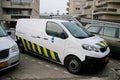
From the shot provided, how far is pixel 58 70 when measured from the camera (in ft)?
22.6

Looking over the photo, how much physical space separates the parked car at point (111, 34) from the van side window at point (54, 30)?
2.88 meters

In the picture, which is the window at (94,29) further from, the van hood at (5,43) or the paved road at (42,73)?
the van hood at (5,43)

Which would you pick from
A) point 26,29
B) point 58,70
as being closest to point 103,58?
point 58,70

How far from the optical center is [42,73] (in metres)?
6.48

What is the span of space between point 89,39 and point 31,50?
2.63 meters

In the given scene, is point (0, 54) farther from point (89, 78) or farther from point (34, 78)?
point (89, 78)

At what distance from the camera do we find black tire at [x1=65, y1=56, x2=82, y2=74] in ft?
21.1

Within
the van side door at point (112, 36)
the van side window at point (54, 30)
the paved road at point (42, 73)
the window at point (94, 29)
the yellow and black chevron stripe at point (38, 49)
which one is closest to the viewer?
the paved road at point (42, 73)

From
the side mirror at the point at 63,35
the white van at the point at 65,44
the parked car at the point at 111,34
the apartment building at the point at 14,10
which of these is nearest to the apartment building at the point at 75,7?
the apartment building at the point at 14,10

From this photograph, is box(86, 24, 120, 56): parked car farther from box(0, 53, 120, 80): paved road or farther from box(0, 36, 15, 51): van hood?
box(0, 36, 15, 51): van hood

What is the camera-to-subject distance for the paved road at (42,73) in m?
6.11

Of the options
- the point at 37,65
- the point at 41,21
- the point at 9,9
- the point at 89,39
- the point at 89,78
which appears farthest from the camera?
the point at 9,9

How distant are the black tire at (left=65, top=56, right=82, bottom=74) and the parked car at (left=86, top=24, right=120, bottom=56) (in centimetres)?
294

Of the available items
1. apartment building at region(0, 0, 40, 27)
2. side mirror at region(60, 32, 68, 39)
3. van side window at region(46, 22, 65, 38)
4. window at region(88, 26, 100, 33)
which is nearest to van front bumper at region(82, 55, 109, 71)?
side mirror at region(60, 32, 68, 39)
